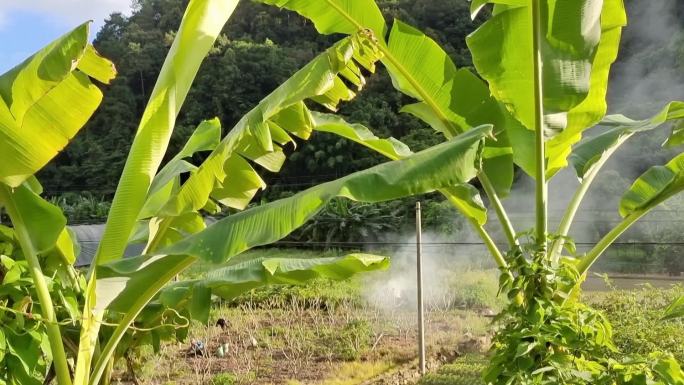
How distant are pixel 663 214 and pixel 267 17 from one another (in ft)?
59.7

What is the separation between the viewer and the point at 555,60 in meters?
1.93

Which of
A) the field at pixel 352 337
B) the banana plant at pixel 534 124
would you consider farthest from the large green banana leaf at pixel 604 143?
the field at pixel 352 337

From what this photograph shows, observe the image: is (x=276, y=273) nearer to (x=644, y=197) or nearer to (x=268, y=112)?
(x=268, y=112)

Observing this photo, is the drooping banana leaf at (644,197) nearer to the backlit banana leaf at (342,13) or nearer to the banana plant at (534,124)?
the banana plant at (534,124)

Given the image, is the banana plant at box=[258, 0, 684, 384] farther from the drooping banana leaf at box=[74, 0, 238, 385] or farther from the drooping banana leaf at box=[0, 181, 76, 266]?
the drooping banana leaf at box=[0, 181, 76, 266]

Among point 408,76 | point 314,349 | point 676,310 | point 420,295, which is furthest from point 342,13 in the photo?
point 314,349

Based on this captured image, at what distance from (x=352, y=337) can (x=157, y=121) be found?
10.9 feet

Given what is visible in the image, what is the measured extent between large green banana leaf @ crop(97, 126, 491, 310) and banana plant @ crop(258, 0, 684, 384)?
0.49 meters

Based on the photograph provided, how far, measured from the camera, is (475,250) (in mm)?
7754

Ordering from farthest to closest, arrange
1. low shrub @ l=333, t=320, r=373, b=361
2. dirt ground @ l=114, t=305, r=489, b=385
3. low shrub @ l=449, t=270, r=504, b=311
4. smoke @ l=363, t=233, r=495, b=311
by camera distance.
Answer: smoke @ l=363, t=233, r=495, b=311
low shrub @ l=449, t=270, r=504, b=311
low shrub @ l=333, t=320, r=373, b=361
dirt ground @ l=114, t=305, r=489, b=385

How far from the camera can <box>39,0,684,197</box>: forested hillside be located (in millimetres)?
15258

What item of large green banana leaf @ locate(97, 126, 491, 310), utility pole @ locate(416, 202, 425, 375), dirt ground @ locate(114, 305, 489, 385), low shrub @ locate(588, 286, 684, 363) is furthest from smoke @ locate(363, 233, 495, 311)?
large green banana leaf @ locate(97, 126, 491, 310)

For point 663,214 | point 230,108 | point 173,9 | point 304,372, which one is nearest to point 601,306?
point 304,372

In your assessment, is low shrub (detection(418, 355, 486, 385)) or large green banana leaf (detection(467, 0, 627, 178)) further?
low shrub (detection(418, 355, 486, 385))
